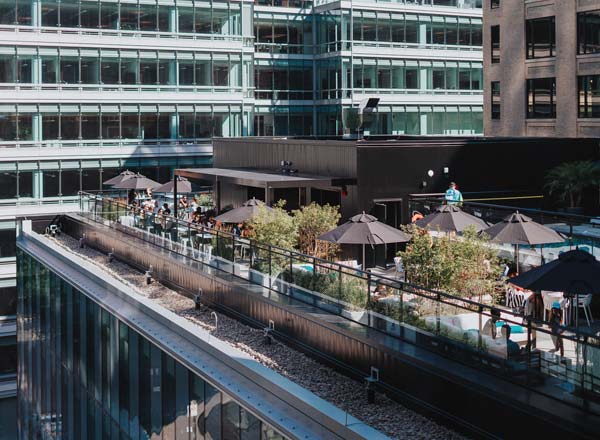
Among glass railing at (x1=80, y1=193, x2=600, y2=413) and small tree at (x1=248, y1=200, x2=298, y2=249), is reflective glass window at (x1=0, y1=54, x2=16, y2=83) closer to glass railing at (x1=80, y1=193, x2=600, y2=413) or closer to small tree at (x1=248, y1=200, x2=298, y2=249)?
glass railing at (x1=80, y1=193, x2=600, y2=413)

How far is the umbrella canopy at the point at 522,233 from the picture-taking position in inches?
967

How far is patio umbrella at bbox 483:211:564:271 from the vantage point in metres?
24.6

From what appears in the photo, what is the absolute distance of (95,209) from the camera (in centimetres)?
4047

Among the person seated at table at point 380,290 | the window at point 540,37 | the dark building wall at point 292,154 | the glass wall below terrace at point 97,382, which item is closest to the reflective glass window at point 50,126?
the dark building wall at point 292,154

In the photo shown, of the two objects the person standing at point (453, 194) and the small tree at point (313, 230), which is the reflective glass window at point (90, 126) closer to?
the person standing at point (453, 194)

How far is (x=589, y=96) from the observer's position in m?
50.7

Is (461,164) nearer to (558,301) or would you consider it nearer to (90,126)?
(558,301)

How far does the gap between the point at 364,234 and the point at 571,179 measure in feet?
44.5

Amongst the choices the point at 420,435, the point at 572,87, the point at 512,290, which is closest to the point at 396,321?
the point at 420,435

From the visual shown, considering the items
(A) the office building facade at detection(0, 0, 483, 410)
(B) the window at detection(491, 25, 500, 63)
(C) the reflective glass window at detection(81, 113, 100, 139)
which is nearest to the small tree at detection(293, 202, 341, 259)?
(A) the office building facade at detection(0, 0, 483, 410)

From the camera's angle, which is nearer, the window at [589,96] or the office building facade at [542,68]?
the window at [589,96]

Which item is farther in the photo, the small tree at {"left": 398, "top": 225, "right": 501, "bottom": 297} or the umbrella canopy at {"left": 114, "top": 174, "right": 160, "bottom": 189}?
the umbrella canopy at {"left": 114, "top": 174, "right": 160, "bottom": 189}

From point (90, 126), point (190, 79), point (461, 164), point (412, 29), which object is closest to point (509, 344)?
point (461, 164)

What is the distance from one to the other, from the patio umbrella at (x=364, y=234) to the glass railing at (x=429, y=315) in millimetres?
1237
